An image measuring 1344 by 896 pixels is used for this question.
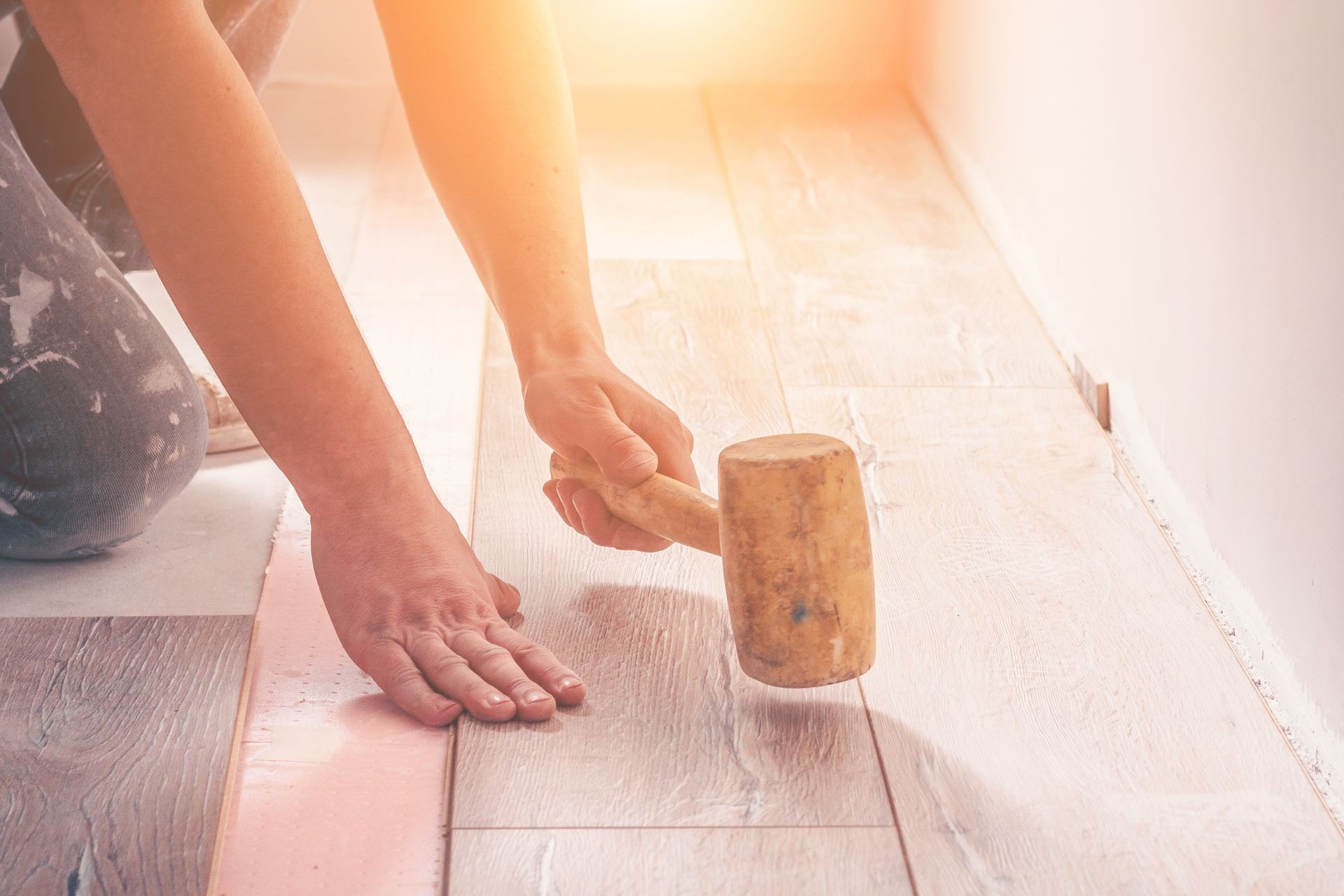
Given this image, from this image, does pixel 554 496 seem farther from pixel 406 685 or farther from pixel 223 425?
pixel 223 425

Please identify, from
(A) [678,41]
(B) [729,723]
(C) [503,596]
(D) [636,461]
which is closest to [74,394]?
(C) [503,596]

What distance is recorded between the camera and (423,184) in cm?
265

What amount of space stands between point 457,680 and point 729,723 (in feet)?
0.70

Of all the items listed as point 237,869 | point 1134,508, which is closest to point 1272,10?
point 1134,508

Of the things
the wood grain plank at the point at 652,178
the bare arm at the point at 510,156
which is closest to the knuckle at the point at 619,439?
the bare arm at the point at 510,156

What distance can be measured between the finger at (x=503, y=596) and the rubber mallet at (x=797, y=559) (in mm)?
269

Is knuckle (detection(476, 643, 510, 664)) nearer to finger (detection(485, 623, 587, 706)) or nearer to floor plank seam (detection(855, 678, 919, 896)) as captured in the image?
finger (detection(485, 623, 587, 706))

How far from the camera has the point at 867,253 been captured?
2.31 metres

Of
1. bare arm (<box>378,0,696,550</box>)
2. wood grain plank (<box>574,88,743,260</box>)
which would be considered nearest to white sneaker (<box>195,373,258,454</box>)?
bare arm (<box>378,0,696,550</box>)

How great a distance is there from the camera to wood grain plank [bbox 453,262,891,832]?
100 centimetres

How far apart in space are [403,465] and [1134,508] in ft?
2.58

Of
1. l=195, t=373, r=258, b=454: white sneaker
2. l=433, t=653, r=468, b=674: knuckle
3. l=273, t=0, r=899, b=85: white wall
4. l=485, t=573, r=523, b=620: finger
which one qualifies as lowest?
l=273, t=0, r=899, b=85: white wall

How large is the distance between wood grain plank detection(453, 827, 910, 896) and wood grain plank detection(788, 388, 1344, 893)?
4 centimetres

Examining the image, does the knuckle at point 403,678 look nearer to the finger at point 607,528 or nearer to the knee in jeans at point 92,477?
the finger at point 607,528
